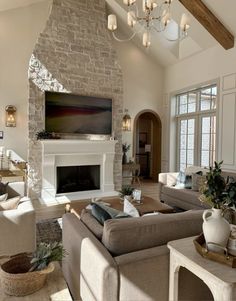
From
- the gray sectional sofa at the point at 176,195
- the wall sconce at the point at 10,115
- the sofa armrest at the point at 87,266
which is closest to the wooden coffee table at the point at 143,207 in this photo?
the gray sectional sofa at the point at 176,195

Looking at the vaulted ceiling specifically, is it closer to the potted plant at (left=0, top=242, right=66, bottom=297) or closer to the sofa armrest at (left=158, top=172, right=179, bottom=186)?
the sofa armrest at (left=158, top=172, right=179, bottom=186)

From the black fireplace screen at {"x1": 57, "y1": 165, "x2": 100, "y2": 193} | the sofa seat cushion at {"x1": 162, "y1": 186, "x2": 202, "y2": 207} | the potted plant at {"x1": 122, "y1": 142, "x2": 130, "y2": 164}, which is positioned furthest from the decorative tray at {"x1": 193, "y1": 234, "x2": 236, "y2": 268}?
the potted plant at {"x1": 122, "y1": 142, "x2": 130, "y2": 164}

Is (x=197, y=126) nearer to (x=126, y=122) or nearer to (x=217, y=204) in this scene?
(x=126, y=122)

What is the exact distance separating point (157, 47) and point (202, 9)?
225 centimetres

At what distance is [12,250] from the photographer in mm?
2561

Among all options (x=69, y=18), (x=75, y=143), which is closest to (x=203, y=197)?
(x=75, y=143)

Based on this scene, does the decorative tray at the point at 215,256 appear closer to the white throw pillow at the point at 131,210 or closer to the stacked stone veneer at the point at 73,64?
the white throw pillow at the point at 131,210

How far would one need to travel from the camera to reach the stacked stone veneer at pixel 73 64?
5.72m

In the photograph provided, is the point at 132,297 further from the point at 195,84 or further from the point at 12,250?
the point at 195,84

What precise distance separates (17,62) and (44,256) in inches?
222

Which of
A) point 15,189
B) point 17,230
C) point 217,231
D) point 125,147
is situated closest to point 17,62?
point 125,147

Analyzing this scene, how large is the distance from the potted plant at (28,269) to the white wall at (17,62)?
4.81 meters

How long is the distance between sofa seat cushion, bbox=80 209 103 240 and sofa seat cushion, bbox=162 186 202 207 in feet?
8.26

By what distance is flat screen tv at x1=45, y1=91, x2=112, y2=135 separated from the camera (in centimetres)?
589
